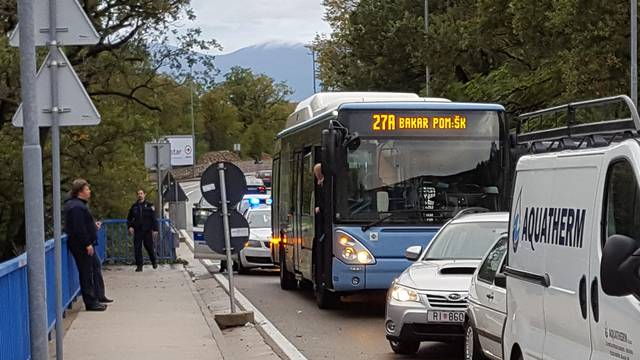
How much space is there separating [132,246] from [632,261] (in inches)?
935

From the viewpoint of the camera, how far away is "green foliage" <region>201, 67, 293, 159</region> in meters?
125

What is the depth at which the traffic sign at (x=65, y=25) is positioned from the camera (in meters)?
8.62

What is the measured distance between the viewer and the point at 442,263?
40.9 feet

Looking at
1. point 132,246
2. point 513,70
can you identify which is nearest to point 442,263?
point 132,246

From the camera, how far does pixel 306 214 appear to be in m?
18.2

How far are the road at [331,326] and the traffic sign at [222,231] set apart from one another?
1.37 metres

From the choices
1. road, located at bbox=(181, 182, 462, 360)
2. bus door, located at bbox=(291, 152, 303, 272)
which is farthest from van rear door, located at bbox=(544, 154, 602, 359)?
bus door, located at bbox=(291, 152, 303, 272)

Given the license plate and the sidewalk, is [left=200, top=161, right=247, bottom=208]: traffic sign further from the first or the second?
the license plate

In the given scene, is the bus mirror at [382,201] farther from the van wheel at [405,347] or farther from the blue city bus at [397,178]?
the van wheel at [405,347]

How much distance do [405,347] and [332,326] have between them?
3.48m

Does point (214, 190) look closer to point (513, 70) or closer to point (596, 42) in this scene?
point (596, 42)

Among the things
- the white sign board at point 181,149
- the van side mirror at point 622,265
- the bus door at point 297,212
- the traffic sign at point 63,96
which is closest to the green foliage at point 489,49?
the bus door at point 297,212

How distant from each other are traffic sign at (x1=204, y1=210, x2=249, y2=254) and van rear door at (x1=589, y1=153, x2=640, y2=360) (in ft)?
33.9

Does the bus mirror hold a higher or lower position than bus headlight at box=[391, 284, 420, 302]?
higher
